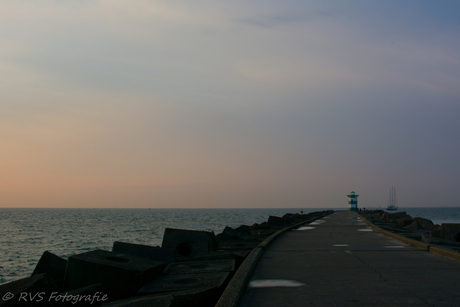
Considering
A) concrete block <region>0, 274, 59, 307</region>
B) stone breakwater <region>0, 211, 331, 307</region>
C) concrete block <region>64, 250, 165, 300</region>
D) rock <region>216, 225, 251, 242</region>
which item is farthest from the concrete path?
rock <region>216, 225, 251, 242</region>

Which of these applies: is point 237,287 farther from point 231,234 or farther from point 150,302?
point 231,234

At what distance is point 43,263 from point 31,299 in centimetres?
391

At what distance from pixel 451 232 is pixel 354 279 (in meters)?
10.2

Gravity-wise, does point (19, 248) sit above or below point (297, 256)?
below

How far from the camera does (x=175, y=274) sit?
6.62 meters

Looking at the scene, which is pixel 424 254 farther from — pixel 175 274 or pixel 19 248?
pixel 19 248

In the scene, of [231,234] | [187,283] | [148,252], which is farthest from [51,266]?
[231,234]

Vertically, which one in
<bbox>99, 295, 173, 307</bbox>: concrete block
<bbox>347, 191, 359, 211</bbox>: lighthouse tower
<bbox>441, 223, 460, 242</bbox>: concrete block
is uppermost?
<bbox>347, 191, 359, 211</bbox>: lighthouse tower

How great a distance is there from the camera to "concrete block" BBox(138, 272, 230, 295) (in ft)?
17.9

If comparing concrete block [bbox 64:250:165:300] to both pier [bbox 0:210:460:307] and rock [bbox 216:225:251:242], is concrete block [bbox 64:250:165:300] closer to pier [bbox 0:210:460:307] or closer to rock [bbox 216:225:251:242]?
→ pier [bbox 0:210:460:307]

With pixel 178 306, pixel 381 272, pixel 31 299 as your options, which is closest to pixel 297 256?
pixel 381 272

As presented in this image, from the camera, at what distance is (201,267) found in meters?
6.87

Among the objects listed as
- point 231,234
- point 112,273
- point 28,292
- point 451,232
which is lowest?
point 28,292

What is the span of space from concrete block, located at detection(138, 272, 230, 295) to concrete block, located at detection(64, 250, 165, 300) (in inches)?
11.1
